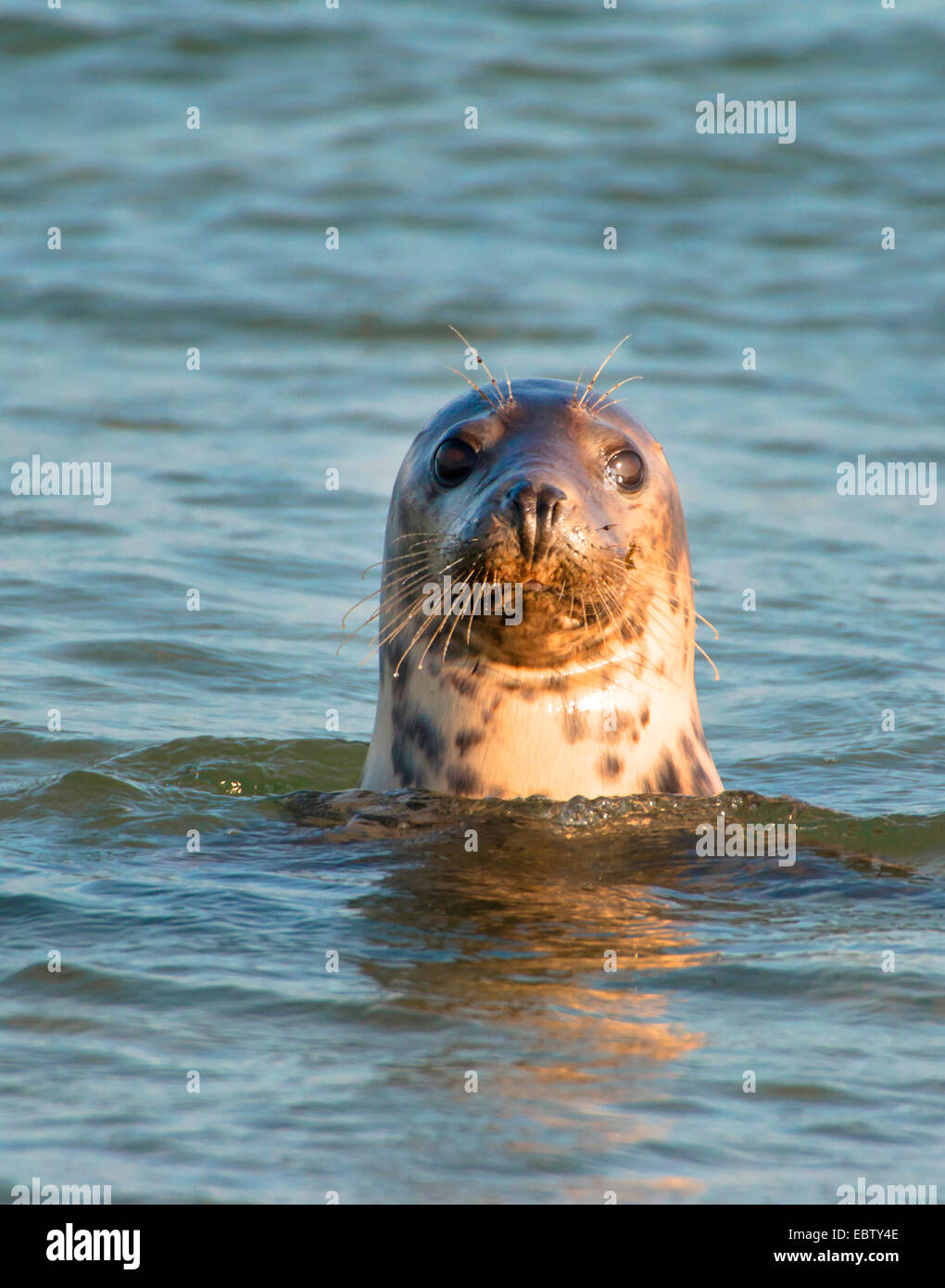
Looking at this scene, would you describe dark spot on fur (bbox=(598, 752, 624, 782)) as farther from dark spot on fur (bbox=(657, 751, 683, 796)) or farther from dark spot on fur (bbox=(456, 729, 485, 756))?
dark spot on fur (bbox=(456, 729, 485, 756))

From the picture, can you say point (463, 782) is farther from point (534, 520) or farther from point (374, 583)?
point (374, 583)

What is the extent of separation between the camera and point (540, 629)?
4.73 metres

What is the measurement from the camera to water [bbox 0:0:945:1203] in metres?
3.47

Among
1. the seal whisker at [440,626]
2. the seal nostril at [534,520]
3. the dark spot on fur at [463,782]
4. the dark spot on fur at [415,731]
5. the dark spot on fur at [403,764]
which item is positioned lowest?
the dark spot on fur at [463,782]

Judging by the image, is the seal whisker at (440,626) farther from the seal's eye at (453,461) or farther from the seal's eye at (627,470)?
the seal's eye at (627,470)

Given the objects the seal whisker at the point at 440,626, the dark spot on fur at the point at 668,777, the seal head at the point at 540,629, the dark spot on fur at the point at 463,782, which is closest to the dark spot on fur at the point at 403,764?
the seal head at the point at 540,629

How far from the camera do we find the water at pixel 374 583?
11.4 ft

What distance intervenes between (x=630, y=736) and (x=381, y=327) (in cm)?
820

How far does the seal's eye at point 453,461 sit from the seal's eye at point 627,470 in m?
0.36

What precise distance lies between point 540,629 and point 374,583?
4.04 meters

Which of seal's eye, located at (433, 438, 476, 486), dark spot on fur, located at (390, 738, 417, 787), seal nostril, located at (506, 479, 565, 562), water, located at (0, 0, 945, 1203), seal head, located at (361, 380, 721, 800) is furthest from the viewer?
dark spot on fur, located at (390, 738, 417, 787)

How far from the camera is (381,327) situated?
1280 cm

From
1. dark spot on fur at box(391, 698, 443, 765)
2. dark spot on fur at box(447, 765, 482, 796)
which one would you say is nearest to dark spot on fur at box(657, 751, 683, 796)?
dark spot on fur at box(447, 765, 482, 796)
